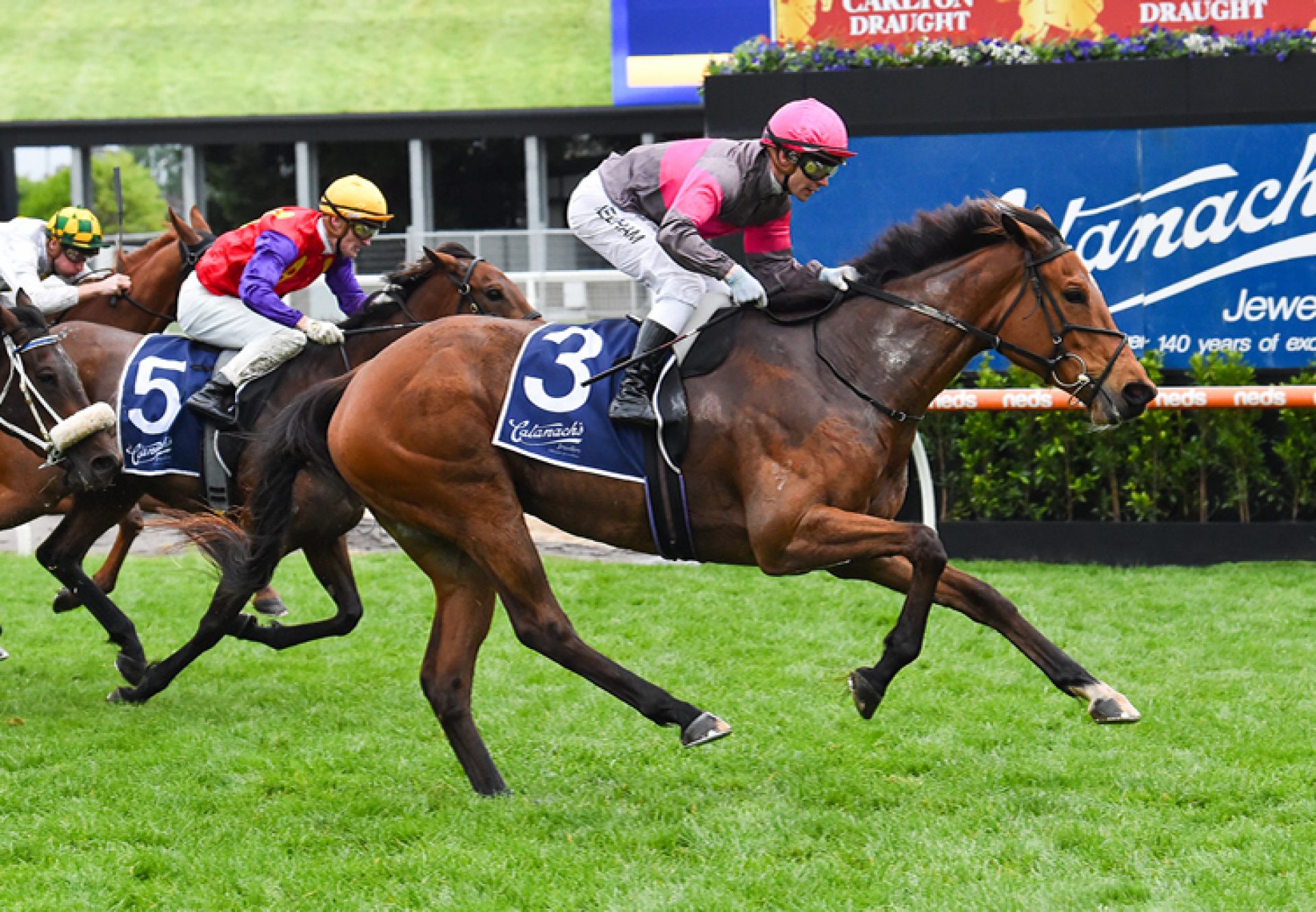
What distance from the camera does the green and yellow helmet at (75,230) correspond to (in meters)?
7.05

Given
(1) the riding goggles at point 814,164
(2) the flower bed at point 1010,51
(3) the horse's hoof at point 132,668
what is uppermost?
(2) the flower bed at point 1010,51

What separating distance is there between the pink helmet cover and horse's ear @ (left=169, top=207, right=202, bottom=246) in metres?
3.86

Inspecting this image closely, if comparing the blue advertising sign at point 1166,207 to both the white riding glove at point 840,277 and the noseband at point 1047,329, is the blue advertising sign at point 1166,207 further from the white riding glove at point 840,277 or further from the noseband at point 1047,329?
the noseband at point 1047,329

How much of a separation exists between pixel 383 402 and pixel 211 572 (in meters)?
0.98

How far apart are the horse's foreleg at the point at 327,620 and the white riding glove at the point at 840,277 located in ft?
7.44

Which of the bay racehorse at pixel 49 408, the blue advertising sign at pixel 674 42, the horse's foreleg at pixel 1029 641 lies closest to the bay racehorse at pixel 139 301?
the bay racehorse at pixel 49 408

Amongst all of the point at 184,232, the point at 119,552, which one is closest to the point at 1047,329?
the point at 184,232

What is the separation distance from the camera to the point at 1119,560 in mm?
8555

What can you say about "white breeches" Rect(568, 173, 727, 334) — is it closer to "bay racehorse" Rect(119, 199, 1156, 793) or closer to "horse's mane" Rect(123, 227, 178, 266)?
"bay racehorse" Rect(119, 199, 1156, 793)

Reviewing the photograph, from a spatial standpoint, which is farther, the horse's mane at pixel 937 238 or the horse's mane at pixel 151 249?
the horse's mane at pixel 151 249

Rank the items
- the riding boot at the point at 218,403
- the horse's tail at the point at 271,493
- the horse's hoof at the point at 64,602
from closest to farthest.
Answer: the horse's tail at the point at 271,493
the riding boot at the point at 218,403
the horse's hoof at the point at 64,602

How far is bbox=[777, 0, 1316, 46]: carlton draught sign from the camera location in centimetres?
935

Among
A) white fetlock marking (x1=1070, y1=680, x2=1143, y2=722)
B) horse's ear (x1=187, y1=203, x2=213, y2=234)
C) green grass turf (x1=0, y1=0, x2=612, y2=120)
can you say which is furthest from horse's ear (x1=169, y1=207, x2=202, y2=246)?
green grass turf (x1=0, y1=0, x2=612, y2=120)

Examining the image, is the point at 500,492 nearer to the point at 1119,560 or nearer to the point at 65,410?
the point at 65,410
